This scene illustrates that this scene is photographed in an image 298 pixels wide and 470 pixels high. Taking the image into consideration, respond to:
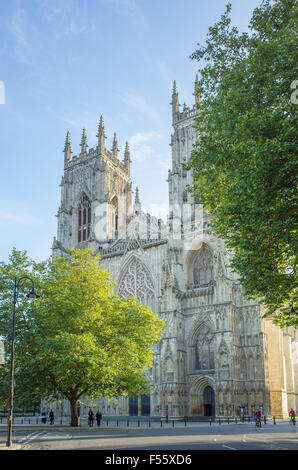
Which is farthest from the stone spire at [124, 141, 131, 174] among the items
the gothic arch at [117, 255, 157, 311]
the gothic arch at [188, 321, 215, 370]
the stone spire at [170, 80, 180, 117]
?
the gothic arch at [188, 321, 215, 370]

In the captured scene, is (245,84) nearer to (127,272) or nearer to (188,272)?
(188,272)

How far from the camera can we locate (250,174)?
1507cm

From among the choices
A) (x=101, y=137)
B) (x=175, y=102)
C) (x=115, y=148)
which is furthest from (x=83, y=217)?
(x=175, y=102)

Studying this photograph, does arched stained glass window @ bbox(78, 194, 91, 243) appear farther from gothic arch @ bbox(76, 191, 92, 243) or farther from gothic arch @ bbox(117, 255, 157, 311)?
gothic arch @ bbox(117, 255, 157, 311)

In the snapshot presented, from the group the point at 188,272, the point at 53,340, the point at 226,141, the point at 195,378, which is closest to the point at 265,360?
the point at 195,378

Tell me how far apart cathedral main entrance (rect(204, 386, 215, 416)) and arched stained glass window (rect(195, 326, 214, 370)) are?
6.00 feet

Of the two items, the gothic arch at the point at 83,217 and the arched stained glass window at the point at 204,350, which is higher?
the gothic arch at the point at 83,217

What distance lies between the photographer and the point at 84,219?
175 feet

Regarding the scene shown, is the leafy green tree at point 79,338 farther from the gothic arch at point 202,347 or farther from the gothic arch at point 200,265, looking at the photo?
the gothic arch at point 200,265

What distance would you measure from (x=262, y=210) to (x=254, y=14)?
9876 mm

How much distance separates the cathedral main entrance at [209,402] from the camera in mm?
36531

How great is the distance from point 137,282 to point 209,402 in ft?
42.1

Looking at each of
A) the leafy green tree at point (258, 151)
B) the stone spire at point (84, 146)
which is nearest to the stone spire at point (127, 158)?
the stone spire at point (84, 146)

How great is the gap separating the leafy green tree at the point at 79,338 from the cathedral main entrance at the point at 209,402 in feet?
36.2
